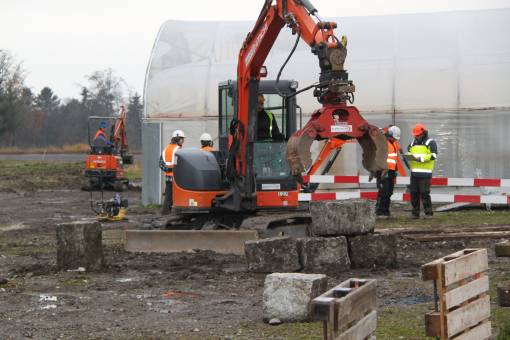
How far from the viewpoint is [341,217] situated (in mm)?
12352

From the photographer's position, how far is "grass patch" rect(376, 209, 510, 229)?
60.3ft

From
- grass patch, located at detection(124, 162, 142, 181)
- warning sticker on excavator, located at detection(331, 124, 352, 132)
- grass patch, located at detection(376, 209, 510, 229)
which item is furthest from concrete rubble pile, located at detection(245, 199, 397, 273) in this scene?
grass patch, located at detection(124, 162, 142, 181)

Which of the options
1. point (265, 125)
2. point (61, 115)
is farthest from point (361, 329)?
point (61, 115)

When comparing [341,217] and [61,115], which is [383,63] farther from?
[61,115]

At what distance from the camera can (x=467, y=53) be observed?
2472 cm

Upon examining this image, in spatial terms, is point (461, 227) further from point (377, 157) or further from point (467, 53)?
point (467, 53)

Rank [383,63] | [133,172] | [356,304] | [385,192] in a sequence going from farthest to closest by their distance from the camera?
[133,172], [383,63], [385,192], [356,304]

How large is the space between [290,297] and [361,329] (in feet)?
10.6

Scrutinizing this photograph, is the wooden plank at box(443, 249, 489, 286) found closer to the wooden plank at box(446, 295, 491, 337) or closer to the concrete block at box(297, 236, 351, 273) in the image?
the wooden plank at box(446, 295, 491, 337)

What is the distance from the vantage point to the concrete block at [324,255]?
12211 millimetres

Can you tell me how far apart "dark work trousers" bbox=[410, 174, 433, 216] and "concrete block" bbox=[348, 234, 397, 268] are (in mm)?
7241

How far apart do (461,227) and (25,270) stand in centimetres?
768

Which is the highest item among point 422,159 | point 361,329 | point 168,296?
point 422,159

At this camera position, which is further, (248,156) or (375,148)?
(248,156)
